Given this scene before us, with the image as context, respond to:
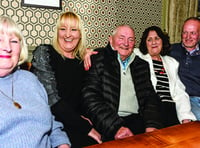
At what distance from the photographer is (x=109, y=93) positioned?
220cm

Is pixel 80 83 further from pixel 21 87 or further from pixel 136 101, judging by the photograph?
pixel 21 87

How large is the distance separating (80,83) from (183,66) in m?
1.58

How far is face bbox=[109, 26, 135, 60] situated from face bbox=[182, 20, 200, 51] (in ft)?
3.60

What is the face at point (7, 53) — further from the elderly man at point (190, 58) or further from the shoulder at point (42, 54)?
the elderly man at point (190, 58)

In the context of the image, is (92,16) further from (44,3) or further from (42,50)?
(42,50)

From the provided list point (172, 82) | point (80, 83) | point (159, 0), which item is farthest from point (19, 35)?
point (159, 0)

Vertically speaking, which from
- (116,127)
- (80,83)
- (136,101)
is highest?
(80,83)

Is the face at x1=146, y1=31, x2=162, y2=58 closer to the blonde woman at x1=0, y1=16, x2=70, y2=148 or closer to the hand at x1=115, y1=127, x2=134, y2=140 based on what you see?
the hand at x1=115, y1=127, x2=134, y2=140

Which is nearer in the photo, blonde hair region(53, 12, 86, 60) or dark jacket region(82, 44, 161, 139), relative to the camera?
dark jacket region(82, 44, 161, 139)

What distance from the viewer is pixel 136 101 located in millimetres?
2348

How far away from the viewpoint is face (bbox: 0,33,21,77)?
133cm

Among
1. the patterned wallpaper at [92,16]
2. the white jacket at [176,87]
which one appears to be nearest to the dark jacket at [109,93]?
the white jacket at [176,87]

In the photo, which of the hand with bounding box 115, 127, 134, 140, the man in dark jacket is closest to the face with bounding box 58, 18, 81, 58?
the man in dark jacket

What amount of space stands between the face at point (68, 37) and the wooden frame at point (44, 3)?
2.48 ft
